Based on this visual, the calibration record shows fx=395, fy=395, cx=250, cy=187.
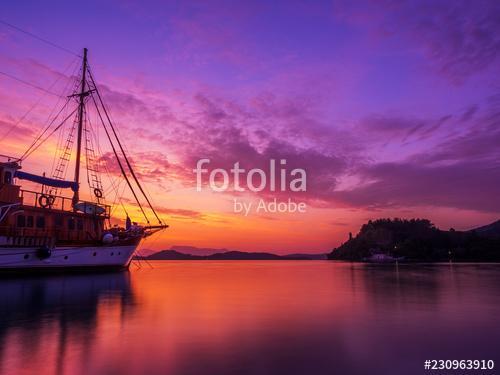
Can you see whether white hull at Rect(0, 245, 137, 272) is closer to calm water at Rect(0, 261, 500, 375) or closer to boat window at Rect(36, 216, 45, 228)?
boat window at Rect(36, 216, 45, 228)

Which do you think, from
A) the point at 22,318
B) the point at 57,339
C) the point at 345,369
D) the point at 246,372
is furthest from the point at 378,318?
the point at 22,318

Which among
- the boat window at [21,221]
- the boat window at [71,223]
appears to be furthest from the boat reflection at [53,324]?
the boat window at [71,223]

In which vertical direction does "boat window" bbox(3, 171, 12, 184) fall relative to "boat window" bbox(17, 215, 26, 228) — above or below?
above

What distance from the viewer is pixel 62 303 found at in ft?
83.2

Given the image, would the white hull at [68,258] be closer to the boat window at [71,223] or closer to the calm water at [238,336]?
the boat window at [71,223]

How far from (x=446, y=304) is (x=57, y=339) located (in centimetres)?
2373

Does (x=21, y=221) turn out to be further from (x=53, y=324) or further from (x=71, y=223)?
(x=53, y=324)

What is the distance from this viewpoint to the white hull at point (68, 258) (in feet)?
137

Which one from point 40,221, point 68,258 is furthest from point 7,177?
point 68,258

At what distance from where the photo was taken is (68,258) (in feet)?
157

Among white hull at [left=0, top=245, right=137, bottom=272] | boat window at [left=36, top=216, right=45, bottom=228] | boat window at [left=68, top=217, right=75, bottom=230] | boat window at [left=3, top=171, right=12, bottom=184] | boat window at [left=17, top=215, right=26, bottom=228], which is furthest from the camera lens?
boat window at [left=68, top=217, right=75, bottom=230]

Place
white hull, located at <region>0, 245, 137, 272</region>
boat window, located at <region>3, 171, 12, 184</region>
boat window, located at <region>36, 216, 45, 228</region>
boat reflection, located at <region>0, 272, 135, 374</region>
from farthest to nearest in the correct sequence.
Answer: boat window, located at <region>36, 216, 45, 228</region>
white hull, located at <region>0, 245, 137, 272</region>
boat window, located at <region>3, 171, 12, 184</region>
boat reflection, located at <region>0, 272, 135, 374</region>

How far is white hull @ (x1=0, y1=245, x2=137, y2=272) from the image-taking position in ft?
137

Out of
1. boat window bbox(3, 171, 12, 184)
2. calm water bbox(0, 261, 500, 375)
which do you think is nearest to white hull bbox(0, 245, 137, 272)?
boat window bbox(3, 171, 12, 184)
